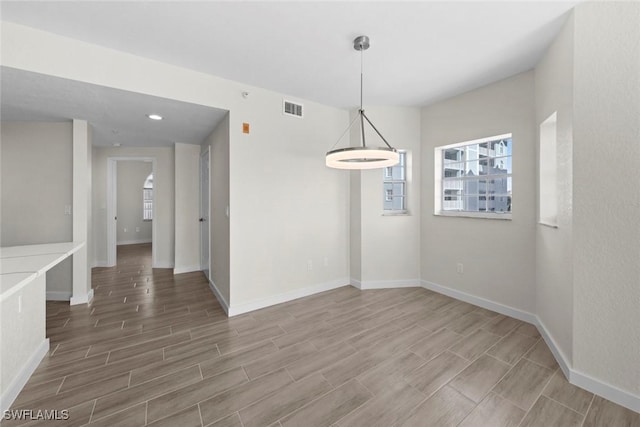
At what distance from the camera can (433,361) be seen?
2146mm

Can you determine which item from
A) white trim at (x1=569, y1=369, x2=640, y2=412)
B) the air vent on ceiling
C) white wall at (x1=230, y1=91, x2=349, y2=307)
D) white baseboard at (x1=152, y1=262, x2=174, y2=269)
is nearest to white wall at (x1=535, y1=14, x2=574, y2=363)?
white trim at (x1=569, y1=369, x2=640, y2=412)

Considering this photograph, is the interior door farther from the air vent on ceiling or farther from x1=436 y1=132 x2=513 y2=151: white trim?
x1=436 y1=132 x2=513 y2=151: white trim

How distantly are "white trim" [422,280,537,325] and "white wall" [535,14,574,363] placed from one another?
26 cm

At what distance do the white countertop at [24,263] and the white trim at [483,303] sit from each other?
163 inches

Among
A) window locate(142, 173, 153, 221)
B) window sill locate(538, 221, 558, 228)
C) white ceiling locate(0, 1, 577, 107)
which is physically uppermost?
white ceiling locate(0, 1, 577, 107)

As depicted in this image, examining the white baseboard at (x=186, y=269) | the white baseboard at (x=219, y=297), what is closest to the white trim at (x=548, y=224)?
the white baseboard at (x=219, y=297)

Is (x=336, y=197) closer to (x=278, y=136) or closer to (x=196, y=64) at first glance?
(x=278, y=136)

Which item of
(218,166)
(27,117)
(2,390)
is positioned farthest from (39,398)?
(27,117)

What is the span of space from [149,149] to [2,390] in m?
4.43

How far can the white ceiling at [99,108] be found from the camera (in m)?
2.34

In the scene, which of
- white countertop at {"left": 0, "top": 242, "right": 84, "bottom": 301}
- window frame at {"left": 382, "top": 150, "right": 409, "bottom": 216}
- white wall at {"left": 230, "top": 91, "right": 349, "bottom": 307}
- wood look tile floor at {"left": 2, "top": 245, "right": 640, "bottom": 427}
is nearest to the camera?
white countertop at {"left": 0, "top": 242, "right": 84, "bottom": 301}

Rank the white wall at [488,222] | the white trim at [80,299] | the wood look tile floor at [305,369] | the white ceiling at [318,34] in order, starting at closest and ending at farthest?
the wood look tile floor at [305,369], the white ceiling at [318,34], the white wall at [488,222], the white trim at [80,299]

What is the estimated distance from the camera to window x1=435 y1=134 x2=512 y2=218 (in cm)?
313

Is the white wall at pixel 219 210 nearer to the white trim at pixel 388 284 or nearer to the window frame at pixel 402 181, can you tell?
the white trim at pixel 388 284
